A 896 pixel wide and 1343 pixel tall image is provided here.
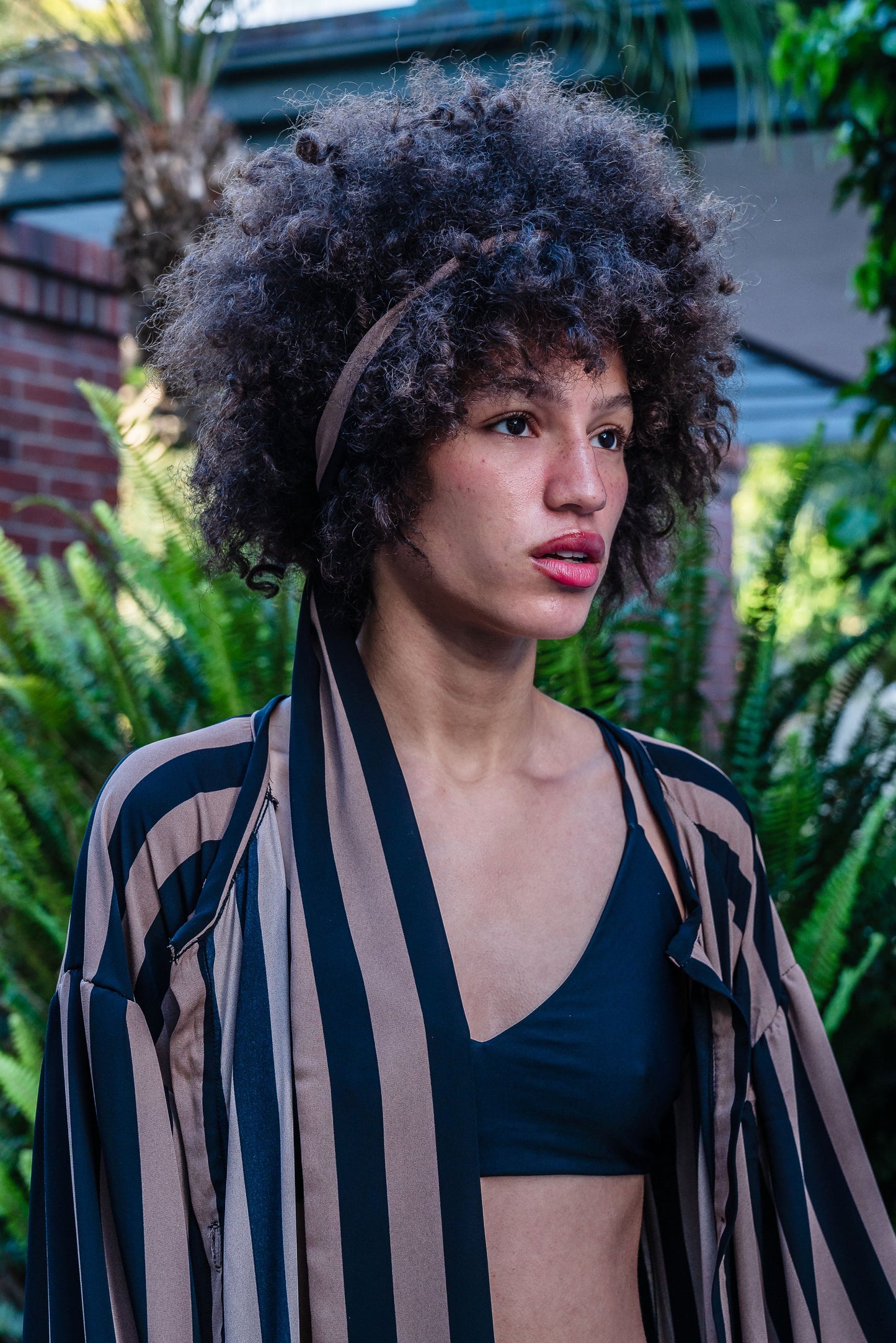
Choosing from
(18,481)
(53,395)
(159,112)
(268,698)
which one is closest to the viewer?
(268,698)

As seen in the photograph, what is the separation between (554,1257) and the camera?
1294 millimetres

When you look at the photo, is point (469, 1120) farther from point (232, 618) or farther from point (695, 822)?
point (232, 618)

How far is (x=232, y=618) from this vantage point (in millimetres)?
2598

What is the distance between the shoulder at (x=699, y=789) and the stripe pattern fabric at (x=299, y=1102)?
0.20 meters

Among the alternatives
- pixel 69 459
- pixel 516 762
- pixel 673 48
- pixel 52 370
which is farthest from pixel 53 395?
pixel 516 762

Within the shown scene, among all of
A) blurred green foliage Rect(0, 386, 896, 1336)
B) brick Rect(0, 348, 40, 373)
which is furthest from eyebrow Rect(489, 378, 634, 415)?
brick Rect(0, 348, 40, 373)

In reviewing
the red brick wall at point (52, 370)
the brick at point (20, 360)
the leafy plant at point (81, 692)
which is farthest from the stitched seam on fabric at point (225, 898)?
the brick at point (20, 360)

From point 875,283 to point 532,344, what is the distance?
180cm

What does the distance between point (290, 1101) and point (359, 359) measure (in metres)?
0.81

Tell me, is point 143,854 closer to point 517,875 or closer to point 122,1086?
point 122,1086

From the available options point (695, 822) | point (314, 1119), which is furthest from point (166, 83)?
point (314, 1119)

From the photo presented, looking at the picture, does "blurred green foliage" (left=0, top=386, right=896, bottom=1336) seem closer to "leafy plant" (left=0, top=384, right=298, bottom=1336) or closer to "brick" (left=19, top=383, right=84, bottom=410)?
"leafy plant" (left=0, top=384, right=298, bottom=1336)

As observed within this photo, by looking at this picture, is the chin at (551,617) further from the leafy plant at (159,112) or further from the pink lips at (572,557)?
the leafy plant at (159,112)

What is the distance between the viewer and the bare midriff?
1274 mm
